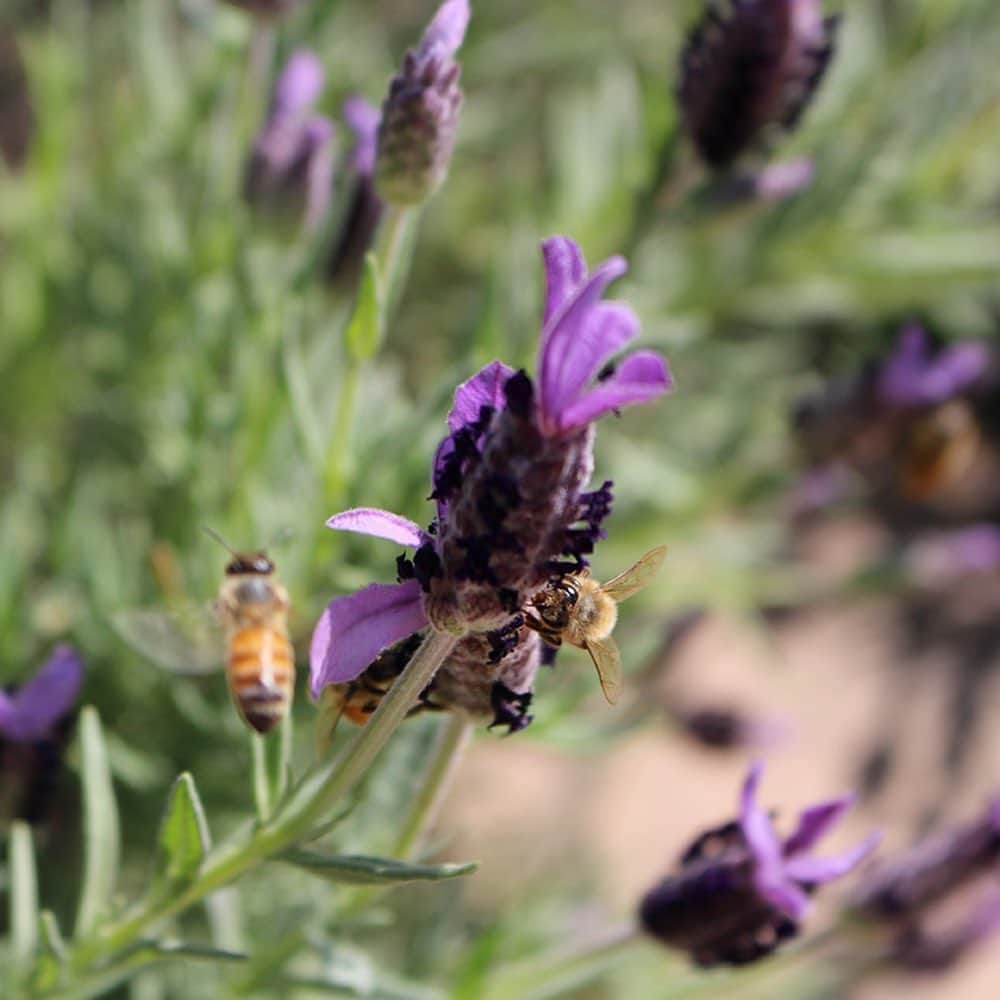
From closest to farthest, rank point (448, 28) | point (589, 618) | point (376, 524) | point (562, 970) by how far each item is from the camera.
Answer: point (376, 524)
point (589, 618)
point (448, 28)
point (562, 970)

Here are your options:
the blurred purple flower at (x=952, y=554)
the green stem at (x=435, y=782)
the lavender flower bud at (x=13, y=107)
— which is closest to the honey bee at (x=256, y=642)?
the green stem at (x=435, y=782)

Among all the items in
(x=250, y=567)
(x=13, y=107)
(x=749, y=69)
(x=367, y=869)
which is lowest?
(x=367, y=869)

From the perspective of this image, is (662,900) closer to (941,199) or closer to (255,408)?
(255,408)

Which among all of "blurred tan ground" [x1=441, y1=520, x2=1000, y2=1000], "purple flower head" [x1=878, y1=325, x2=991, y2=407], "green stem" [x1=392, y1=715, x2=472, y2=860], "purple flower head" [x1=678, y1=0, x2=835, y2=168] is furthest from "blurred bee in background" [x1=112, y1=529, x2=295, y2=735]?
"blurred tan ground" [x1=441, y1=520, x2=1000, y2=1000]

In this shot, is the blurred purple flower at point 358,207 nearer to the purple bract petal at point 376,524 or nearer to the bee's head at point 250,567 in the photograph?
the bee's head at point 250,567

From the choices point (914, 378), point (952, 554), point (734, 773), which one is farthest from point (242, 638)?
point (734, 773)

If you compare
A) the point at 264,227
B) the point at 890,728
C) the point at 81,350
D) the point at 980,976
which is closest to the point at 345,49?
the point at 81,350

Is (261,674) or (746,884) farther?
(746,884)

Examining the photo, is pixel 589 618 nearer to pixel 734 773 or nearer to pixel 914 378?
pixel 914 378

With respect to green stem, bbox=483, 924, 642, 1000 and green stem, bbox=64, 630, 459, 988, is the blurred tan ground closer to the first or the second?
green stem, bbox=483, 924, 642, 1000
